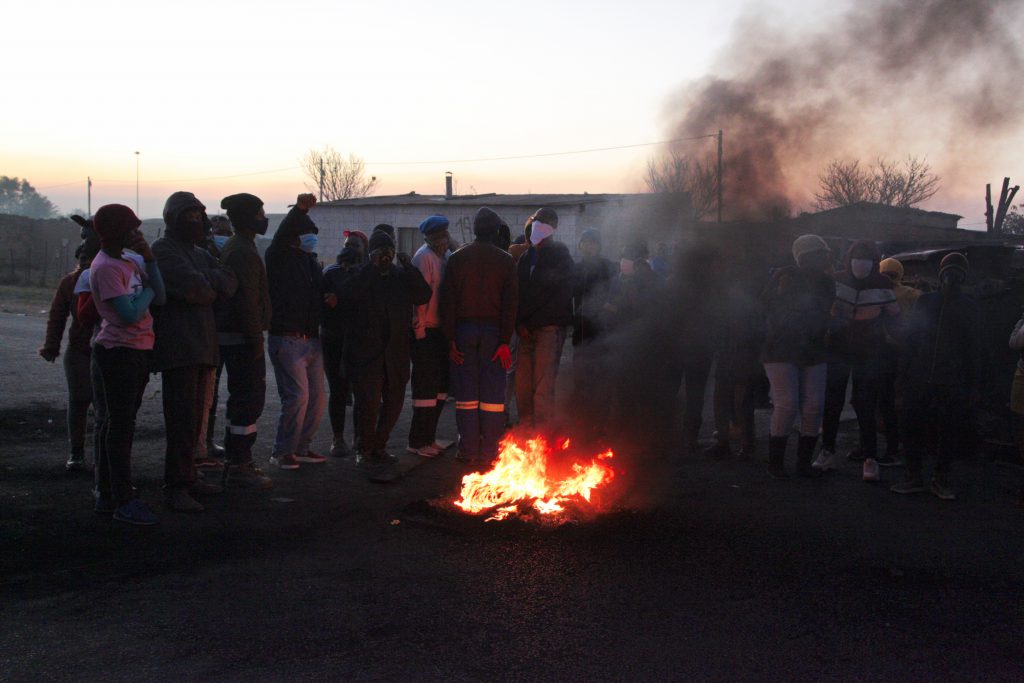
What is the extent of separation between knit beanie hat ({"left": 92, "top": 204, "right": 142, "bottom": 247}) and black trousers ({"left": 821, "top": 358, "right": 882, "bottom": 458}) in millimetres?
5729

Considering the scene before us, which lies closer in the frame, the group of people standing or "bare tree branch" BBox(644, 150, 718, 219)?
the group of people standing

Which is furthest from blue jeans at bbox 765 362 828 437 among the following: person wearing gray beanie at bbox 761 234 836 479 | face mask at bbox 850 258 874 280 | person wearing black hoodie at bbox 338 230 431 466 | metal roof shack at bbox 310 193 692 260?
metal roof shack at bbox 310 193 692 260

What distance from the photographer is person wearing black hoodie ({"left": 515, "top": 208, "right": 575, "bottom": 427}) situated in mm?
7980

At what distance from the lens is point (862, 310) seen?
764cm

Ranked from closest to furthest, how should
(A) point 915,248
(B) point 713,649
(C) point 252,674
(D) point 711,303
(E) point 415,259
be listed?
(C) point 252,674 < (B) point 713,649 < (E) point 415,259 < (D) point 711,303 < (A) point 915,248

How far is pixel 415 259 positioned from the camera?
26.0ft

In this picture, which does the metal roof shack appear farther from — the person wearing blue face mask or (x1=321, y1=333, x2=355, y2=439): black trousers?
the person wearing blue face mask

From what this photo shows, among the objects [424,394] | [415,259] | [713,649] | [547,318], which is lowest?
[713,649]

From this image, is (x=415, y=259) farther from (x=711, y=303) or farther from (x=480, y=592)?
(x=480, y=592)

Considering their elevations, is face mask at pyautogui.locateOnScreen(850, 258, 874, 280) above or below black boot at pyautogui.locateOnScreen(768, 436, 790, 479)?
above

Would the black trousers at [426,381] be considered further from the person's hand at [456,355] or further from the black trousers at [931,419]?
the black trousers at [931,419]

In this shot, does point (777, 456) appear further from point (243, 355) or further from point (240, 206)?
Result: point (240, 206)

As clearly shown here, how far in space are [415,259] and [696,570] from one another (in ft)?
13.4

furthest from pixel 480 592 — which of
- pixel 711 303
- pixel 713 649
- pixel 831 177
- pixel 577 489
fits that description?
pixel 831 177
